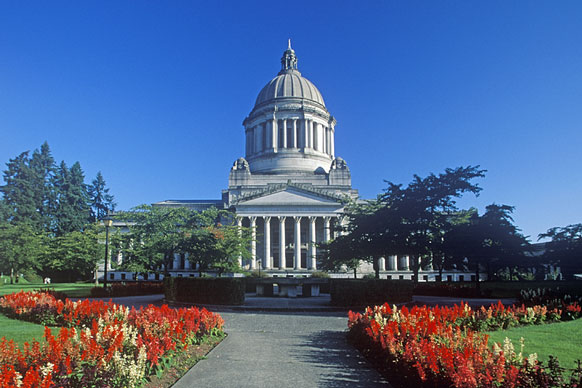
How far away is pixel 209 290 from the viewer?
24.5 metres

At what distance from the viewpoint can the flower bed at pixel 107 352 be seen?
745 centimetres

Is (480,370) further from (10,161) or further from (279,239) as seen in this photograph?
(10,161)

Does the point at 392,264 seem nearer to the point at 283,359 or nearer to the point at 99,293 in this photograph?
the point at 99,293

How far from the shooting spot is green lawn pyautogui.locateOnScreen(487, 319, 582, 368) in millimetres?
10539

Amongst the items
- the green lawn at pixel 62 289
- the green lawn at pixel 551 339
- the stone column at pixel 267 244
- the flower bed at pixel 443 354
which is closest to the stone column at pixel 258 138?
the stone column at pixel 267 244

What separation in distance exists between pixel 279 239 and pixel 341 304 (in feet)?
137

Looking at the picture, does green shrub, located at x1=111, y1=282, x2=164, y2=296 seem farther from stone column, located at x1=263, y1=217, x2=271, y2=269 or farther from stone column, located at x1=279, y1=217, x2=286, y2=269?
stone column, located at x1=279, y1=217, x2=286, y2=269

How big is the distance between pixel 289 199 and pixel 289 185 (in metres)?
2.08

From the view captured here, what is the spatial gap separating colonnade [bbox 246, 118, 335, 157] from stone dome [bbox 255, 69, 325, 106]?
521cm

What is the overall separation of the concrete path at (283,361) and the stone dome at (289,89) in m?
70.2

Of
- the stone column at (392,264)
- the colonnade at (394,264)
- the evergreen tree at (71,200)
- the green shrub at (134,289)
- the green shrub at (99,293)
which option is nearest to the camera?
the green shrub at (99,293)

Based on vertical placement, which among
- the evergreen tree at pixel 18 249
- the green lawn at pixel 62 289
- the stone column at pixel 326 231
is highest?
the stone column at pixel 326 231

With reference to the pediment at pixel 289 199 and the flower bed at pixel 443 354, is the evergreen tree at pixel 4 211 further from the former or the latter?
the flower bed at pixel 443 354

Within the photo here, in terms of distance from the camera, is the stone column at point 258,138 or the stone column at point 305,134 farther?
the stone column at point 258,138
